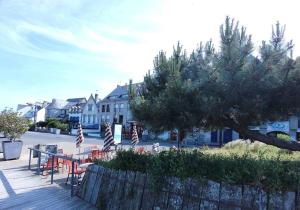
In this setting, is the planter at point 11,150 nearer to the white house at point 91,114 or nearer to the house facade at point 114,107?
the house facade at point 114,107

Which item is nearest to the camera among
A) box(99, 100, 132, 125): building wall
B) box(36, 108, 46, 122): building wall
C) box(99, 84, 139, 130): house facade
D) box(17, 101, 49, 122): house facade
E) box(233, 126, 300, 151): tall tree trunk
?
box(233, 126, 300, 151): tall tree trunk

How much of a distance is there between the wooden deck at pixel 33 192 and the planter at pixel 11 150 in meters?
3.75

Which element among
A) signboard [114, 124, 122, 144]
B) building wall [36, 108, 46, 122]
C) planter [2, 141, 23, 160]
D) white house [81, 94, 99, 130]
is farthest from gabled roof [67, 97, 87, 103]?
planter [2, 141, 23, 160]

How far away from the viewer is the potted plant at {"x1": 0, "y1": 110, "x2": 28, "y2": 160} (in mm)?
16188

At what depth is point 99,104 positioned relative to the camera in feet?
237

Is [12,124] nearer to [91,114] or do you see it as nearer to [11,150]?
[11,150]

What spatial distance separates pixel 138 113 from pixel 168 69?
955 mm

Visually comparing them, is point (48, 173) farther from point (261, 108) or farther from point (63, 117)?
point (63, 117)

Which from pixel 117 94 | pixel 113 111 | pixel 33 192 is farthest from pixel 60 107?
pixel 33 192

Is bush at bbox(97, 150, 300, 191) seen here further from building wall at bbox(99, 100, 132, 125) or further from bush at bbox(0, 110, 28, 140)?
building wall at bbox(99, 100, 132, 125)

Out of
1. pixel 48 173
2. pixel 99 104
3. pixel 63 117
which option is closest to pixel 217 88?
pixel 48 173

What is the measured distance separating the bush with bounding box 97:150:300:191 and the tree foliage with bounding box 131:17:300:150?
23.1 inches

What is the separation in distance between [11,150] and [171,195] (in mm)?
12688

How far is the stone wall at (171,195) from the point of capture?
15.5ft
